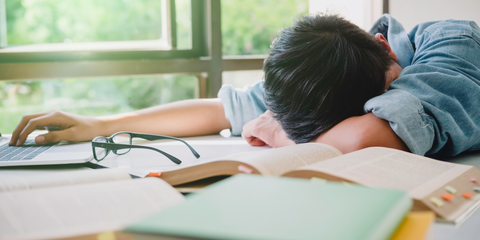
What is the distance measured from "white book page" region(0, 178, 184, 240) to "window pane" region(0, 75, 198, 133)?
129cm

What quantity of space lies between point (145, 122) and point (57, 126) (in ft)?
0.62

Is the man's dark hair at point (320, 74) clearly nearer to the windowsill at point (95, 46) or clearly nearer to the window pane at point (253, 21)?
the windowsill at point (95, 46)

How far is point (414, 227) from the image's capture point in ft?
0.76

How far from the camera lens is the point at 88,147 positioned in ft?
2.34

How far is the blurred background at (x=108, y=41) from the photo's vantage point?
1.33 meters

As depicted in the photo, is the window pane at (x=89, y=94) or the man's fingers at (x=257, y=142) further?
the window pane at (x=89, y=94)

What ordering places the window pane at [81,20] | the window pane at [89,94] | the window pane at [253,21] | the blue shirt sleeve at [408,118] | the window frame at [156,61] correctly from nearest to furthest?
the blue shirt sleeve at [408,118]
the window frame at [156,61]
the window pane at [81,20]
the window pane at [89,94]
the window pane at [253,21]

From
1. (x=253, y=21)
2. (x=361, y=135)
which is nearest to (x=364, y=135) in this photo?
(x=361, y=135)

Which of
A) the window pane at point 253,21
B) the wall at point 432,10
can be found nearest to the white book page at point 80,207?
the wall at point 432,10

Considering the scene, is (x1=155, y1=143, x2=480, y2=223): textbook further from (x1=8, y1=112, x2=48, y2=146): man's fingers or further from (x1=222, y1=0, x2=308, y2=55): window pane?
(x1=222, y1=0, x2=308, y2=55): window pane

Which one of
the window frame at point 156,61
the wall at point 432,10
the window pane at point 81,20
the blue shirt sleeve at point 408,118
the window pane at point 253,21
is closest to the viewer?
the blue shirt sleeve at point 408,118

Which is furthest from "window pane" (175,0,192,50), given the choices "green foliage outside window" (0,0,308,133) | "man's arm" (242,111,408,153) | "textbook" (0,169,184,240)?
"textbook" (0,169,184,240)

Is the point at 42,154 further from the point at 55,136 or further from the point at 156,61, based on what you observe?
the point at 156,61

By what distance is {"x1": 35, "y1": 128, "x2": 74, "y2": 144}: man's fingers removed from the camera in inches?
28.8
